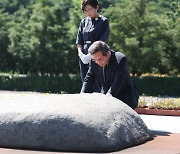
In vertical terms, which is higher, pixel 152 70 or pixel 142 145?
pixel 142 145

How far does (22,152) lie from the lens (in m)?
5.39

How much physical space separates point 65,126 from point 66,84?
21541mm

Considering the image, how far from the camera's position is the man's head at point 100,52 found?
22.3 ft

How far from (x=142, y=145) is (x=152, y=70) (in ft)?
73.5

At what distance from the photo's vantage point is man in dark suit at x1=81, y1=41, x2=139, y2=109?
689cm

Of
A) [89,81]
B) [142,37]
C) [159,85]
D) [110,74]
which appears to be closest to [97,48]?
[110,74]

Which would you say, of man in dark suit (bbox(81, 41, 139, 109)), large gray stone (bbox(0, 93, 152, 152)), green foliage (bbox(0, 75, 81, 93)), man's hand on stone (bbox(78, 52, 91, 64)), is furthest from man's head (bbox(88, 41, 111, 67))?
green foliage (bbox(0, 75, 81, 93))

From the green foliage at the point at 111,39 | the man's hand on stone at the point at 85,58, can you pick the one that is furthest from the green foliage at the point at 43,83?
the man's hand on stone at the point at 85,58

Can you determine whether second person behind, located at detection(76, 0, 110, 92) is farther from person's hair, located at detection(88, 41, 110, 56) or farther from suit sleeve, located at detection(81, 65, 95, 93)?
person's hair, located at detection(88, 41, 110, 56)

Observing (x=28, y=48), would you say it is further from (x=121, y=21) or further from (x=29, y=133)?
(x=29, y=133)

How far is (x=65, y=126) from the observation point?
551 cm

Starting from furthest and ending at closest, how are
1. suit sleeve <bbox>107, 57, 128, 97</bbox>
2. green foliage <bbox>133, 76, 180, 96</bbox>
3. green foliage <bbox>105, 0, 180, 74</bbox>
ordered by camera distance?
green foliage <bbox>105, 0, 180, 74</bbox>, green foliage <bbox>133, 76, 180, 96</bbox>, suit sleeve <bbox>107, 57, 128, 97</bbox>

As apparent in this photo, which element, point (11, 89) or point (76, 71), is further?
point (76, 71)

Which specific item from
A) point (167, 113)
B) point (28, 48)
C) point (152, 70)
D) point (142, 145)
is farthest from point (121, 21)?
point (142, 145)
